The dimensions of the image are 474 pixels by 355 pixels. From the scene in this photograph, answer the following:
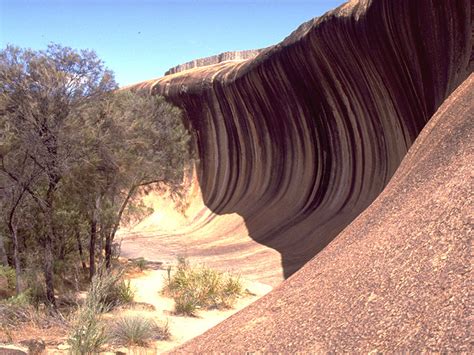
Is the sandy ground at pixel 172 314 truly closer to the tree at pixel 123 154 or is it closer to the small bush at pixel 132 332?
the small bush at pixel 132 332

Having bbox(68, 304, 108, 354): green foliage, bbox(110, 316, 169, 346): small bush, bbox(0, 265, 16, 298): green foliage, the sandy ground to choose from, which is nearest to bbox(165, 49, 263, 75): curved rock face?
the sandy ground

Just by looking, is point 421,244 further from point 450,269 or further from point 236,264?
point 236,264

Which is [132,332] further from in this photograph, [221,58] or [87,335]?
[221,58]

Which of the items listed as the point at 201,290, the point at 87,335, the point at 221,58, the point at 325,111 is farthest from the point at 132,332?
the point at 221,58

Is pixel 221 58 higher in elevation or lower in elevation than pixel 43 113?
higher

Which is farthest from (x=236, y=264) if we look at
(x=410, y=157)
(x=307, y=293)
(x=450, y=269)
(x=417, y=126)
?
(x=450, y=269)

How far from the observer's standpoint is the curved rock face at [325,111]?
365 inches

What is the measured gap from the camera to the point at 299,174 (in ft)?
49.9

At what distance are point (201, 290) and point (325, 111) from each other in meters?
6.65

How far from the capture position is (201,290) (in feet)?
28.9

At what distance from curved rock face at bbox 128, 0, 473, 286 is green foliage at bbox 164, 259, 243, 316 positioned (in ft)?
6.08

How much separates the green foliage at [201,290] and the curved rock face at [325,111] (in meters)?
1.85

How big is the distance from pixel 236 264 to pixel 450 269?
941 cm

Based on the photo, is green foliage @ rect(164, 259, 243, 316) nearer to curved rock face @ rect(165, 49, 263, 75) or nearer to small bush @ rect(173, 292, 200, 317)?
small bush @ rect(173, 292, 200, 317)
